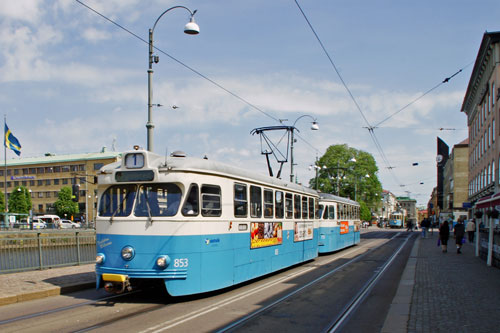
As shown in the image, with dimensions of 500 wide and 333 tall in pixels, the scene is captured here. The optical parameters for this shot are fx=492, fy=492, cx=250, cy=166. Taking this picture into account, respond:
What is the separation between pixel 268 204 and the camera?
39.9ft

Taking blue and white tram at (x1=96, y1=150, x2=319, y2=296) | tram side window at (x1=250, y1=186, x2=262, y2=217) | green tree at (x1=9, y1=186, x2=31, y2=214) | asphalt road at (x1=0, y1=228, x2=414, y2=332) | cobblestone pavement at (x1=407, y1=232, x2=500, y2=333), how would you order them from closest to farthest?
1. cobblestone pavement at (x1=407, y1=232, x2=500, y2=333)
2. asphalt road at (x1=0, y1=228, x2=414, y2=332)
3. blue and white tram at (x1=96, y1=150, x2=319, y2=296)
4. tram side window at (x1=250, y1=186, x2=262, y2=217)
5. green tree at (x1=9, y1=186, x2=31, y2=214)

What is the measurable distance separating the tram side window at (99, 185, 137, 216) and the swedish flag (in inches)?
1390

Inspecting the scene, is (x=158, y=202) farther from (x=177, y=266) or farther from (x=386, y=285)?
(x=386, y=285)

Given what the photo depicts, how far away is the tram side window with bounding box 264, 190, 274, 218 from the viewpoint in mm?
11977

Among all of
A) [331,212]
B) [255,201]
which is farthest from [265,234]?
[331,212]

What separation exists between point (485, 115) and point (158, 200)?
1588 inches

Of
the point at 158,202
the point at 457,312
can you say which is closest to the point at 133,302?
the point at 158,202

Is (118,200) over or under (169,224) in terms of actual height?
over

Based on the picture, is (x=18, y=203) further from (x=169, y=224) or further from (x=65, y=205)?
(x=169, y=224)

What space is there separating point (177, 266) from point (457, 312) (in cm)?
475

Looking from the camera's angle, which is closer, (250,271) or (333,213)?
(250,271)

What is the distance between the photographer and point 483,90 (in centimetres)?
4191

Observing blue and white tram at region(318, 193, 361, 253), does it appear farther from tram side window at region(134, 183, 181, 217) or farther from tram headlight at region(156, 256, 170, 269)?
tram headlight at region(156, 256, 170, 269)

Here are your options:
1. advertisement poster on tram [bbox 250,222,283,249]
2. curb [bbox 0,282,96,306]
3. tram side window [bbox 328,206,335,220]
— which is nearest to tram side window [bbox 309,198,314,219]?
advertisement poster on tram [bbox 250,222,283,249]
